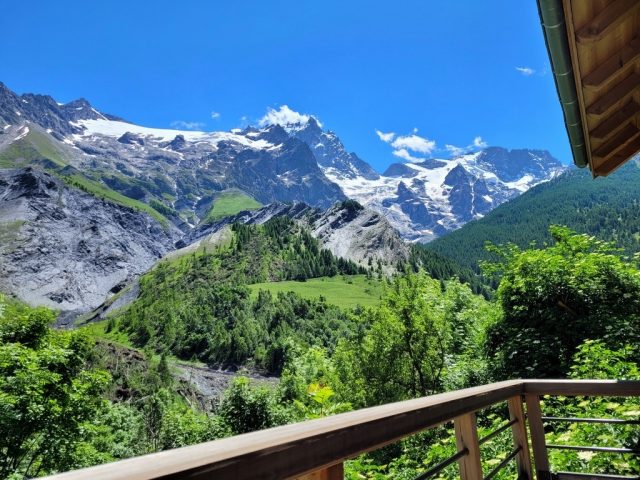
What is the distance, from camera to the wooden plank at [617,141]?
6039 mm

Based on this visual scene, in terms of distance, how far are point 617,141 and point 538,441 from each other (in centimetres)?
421

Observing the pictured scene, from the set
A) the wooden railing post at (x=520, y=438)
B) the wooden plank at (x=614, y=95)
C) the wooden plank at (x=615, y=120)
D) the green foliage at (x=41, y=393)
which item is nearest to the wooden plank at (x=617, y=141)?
the wooden plank at (x=615, y=120)

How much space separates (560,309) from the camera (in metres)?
11.2

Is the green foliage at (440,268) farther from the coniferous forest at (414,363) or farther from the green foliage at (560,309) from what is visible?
the green foliage at (560,309)

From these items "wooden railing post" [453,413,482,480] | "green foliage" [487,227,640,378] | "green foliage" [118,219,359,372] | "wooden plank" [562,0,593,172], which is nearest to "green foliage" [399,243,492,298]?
"green foliage" [118,219,359,372]

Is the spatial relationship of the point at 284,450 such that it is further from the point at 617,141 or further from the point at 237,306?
the point at 237,306

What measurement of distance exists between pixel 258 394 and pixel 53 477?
1055 inches

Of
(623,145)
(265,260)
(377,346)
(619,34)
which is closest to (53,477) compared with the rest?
(619,34)

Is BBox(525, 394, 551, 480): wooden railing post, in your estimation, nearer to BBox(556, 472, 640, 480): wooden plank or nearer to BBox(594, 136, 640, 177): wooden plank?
BBox(556, 472, 640, 480): wooden plank

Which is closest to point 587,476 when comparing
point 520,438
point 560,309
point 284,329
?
point 520,438

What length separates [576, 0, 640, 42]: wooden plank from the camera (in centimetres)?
A: 370

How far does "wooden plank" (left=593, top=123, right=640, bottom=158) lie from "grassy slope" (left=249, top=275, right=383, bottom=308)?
122 meters

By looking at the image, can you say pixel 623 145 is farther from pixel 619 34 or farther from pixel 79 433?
pixel 79 433

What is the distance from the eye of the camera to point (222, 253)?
170 metres
